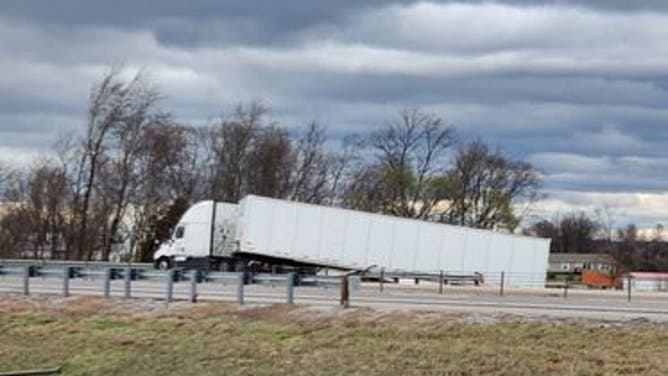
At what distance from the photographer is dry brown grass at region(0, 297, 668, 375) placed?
60.3 ft

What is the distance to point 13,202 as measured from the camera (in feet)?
304

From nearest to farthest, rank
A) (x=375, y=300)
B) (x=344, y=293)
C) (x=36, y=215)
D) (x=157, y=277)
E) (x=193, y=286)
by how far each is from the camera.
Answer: (x=344, y=293), (x=193, y=286), (x=375, y=300), (x=157, y=277), (x=36, y=215)

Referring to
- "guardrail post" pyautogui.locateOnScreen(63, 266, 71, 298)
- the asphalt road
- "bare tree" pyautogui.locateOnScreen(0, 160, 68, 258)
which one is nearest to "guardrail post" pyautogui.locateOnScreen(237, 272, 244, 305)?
the asphalt road

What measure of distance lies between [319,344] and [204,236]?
37.5m

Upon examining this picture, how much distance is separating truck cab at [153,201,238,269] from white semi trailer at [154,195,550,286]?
56mm

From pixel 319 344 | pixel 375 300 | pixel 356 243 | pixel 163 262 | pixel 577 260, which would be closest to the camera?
pixel 319 344

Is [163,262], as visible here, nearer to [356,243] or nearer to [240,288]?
[356,243]

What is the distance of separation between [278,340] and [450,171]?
307 ft

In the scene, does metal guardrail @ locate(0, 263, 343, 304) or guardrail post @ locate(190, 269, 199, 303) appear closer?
metal guardrail @ locate(0, 263, 343, 304)

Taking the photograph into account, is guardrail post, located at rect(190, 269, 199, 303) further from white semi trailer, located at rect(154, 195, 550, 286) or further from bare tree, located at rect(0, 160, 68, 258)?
bare tree, located at rect(0, 160, 68, 258)

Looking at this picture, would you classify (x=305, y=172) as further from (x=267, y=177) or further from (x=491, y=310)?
(x=491, y=310)

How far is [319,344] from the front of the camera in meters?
21.4

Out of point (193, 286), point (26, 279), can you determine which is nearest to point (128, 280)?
point (193, 286)

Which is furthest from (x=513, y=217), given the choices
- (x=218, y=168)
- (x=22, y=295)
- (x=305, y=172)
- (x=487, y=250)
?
(x=22, y=295)
